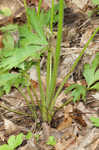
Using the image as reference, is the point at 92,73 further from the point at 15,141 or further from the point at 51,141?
the point at 15,141

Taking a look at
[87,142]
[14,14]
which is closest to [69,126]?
[87,142]

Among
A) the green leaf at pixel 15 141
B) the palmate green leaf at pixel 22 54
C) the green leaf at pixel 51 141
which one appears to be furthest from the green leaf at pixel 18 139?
the palmate green leaf at pixel 22 54

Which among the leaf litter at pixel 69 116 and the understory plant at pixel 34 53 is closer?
the understory plant at pixel 34 53

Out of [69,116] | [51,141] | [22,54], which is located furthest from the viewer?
[69,116]

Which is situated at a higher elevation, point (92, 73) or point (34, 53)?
point (34, 53)

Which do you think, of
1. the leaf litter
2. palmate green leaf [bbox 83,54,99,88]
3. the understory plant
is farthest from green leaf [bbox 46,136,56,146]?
palmate green leaf [bbox 83,54,99,88]

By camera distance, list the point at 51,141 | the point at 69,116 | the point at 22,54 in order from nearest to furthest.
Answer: the point at 22,54 < the point at 51,141 < the point at 69,116

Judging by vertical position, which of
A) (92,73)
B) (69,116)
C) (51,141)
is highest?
(92,73)

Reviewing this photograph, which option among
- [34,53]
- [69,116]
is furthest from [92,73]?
[34,53]

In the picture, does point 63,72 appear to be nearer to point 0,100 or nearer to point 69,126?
point 69,126

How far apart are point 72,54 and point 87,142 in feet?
2.99

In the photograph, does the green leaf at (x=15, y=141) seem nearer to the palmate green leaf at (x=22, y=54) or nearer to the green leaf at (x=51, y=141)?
the green leaf at (x=51, y=141)

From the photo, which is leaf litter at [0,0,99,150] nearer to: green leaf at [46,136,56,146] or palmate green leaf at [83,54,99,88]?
green leaf at [46,136,56,146]

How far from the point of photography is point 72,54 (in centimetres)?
189
